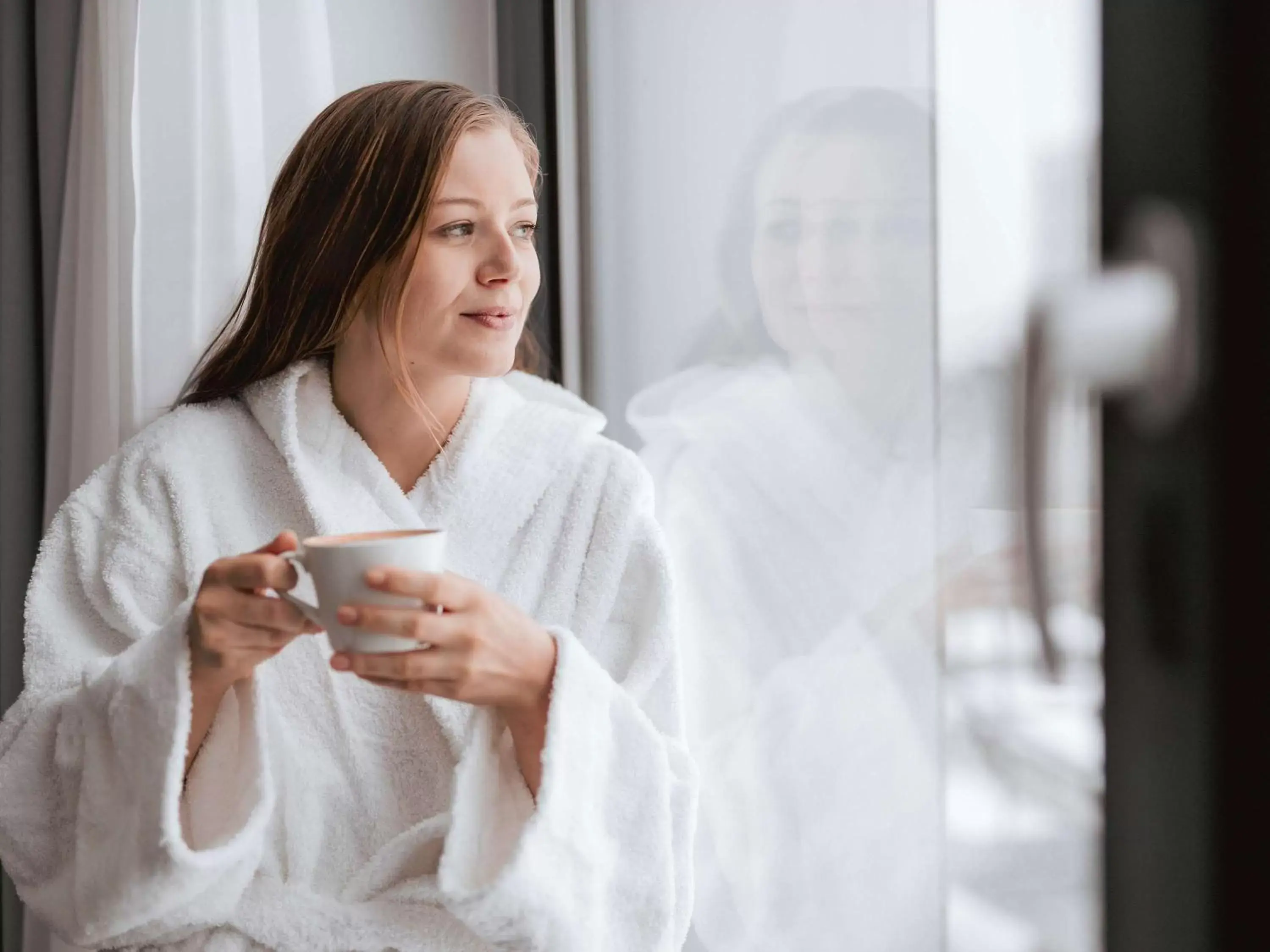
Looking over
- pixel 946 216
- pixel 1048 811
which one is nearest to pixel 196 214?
pixel 946 216

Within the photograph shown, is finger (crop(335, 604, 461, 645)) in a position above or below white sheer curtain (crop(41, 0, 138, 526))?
below

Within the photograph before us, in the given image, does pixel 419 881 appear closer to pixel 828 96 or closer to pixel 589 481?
pixel 589 481

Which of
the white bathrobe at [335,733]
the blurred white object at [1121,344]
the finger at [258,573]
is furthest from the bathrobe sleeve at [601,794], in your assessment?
the blurred white object at [1121,344]

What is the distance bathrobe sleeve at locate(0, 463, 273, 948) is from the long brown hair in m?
0.22

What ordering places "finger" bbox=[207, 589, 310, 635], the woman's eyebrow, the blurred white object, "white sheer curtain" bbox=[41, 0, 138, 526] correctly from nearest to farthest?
1. the blurred white object
2. "finger" bbox=[207, 589, 310, 635]
3. the woman's eyebrow
4. "white sheer curtain" bbox=[41, 0, 138, 526]

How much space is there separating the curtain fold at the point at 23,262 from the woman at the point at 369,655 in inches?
24.7

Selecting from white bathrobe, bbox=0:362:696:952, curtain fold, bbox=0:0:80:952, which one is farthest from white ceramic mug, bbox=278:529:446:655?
curtain fold, bbox=0:0:80:952

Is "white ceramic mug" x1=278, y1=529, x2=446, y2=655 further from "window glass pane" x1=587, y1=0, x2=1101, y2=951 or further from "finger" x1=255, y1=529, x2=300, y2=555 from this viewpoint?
"window glass pane" x1=587, y1=0, x2=1101, y2=951

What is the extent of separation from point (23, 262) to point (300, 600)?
3.79 ft

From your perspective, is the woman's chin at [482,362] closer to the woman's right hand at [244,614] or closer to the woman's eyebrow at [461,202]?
the woman's eyebrow at [461,202]

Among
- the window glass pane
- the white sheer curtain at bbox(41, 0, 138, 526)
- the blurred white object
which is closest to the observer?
the blurred white object

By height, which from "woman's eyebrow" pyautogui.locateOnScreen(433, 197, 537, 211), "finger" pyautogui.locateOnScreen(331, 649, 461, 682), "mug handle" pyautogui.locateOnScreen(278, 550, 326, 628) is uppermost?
"woman's eyebrow" pyautogui.locateOnScreen(433, 197, 537, 211)

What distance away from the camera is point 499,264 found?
1.03 m

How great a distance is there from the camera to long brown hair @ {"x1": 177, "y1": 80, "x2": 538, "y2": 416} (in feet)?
3.35
